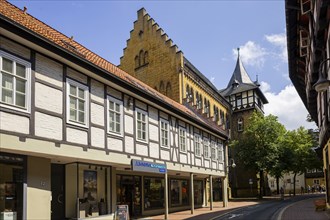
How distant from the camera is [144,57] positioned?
133ft

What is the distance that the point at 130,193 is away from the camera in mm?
21641

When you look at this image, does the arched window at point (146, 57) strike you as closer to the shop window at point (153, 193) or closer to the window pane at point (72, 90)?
the shop window at point (153, 193)

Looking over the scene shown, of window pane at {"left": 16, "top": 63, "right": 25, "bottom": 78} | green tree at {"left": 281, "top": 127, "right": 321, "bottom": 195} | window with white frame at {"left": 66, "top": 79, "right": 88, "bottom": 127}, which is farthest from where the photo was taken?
green tree at {"left": 281, "top": 127, "right": 321, "bottom": 195}

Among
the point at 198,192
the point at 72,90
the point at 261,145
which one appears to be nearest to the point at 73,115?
the point at 72,90

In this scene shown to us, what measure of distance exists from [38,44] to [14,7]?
3293 millimetres

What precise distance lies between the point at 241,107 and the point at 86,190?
41.0 m

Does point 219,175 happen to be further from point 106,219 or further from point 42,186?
point 42,186

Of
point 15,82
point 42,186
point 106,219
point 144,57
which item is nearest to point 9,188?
point 42,186

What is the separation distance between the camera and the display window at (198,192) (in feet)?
105

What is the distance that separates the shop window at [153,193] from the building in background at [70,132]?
0.12 meters

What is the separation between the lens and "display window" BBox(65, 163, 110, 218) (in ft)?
50.9

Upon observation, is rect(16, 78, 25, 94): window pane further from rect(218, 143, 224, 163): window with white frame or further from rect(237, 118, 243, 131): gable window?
rect(237, 118, 243, 131): gable window

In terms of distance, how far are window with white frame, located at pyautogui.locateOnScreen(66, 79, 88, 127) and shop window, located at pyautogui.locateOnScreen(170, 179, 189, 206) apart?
13.9 m

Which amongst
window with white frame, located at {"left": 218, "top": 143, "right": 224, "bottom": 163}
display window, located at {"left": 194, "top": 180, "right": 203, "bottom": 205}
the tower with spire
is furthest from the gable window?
window with white frame, located at {"left": 218, "top": 143, "right": 224, "bottom": 163}
